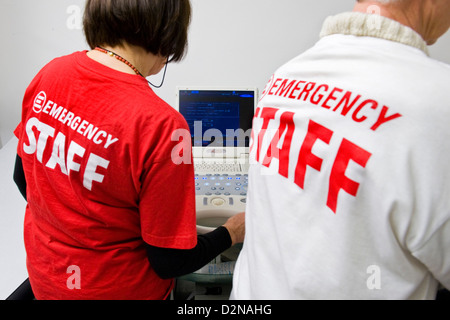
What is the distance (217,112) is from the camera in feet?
4.33

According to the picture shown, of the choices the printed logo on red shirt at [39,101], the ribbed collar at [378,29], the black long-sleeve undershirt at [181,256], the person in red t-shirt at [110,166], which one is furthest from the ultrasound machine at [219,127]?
the ribbed collar at [378,29]

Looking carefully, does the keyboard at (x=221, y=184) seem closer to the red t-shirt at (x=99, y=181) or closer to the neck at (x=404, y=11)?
the red t-shirt at (x=99, y=181)

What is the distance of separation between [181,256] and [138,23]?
489 mm

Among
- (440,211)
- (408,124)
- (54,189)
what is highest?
(408,124)

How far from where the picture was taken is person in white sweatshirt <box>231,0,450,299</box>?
1.39 ft

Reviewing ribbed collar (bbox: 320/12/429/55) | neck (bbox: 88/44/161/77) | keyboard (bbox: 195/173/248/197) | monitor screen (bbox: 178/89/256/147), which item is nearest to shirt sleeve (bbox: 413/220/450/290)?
ribbed collar (bbox: 320/12/429/55)

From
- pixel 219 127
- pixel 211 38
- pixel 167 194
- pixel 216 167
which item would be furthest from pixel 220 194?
A: pixel 211 38

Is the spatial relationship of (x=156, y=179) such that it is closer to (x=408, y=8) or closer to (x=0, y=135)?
(x=408, y=8)

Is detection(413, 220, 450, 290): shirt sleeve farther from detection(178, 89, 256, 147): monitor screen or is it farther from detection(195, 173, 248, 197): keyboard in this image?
detection(178, 89, 256, 147): monitor screen

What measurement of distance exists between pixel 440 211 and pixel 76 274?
69 cm

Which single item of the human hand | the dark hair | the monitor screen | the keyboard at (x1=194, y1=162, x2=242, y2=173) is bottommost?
the keyboard at (x1=194, y1=162, x2=242, y2=173)

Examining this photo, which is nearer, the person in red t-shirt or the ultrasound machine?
the person in red t-shirt

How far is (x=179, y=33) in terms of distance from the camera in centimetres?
71
